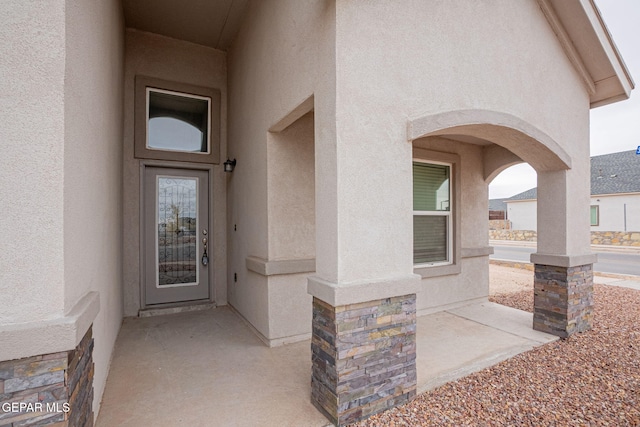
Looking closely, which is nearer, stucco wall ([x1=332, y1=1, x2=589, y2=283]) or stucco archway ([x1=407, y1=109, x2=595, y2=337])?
stucco wall ([x1=332, y1=1, x2=589, y2=283])

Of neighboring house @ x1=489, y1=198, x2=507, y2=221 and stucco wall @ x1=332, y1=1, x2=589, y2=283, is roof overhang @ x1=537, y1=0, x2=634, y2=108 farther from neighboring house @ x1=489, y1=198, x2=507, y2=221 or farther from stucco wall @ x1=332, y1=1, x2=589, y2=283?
neighboring house @ x1=489, y1=198, x2=507, y2=221

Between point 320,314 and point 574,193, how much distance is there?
420 cm

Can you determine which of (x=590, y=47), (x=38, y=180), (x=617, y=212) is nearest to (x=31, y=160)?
(x=38, y=180)

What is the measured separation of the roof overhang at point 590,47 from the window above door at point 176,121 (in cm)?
552

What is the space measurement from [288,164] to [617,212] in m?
28.8

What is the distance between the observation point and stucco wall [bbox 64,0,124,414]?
1.96 m

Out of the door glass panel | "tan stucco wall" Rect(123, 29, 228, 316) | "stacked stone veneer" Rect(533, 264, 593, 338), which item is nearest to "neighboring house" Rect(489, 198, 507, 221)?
"stacked stone veneer" Rect(533, 264, 593, 338)

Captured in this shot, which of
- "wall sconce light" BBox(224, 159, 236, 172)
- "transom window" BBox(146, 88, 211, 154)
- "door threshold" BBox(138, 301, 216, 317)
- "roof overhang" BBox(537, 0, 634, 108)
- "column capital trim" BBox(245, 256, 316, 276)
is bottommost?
"door threshold" BBox(138, 301, 216, 317)

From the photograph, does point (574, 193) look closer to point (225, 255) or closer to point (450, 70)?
point (450, 70)

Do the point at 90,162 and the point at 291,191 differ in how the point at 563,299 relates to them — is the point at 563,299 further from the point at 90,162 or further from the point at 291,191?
the point at 90,162

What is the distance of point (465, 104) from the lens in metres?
3.50

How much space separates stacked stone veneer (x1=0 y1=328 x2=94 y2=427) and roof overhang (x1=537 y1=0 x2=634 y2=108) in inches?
244

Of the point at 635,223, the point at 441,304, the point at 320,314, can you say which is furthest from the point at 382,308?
the point at 635,223

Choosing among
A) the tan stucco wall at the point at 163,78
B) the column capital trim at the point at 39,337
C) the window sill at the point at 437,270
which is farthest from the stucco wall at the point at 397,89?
the tan stucco wall at the point at 163,78
